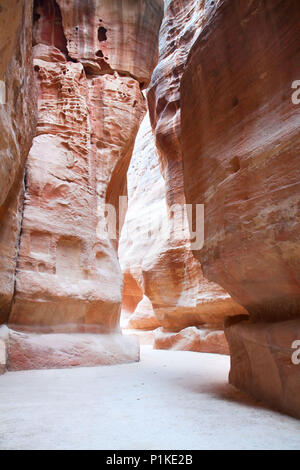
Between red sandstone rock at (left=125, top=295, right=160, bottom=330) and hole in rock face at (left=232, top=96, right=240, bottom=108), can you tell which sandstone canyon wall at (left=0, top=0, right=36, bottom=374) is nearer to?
hole in rock face at (left=232, top=96, right=240, bottom=108)

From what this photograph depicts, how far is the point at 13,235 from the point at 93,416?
12.0 feet

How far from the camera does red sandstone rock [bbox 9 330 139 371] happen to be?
4.87m

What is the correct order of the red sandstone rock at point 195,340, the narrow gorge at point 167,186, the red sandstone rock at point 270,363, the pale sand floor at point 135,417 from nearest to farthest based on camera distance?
the pale sand floor at point 135,417, the red sandstone rock at point 270,363, the narrow gorge at point 167,186, the red sandstone rock at point 195,340

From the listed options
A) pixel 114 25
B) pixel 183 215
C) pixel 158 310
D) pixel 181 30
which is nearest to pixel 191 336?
pixel 158 310

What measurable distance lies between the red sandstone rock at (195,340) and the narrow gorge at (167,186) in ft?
0.12

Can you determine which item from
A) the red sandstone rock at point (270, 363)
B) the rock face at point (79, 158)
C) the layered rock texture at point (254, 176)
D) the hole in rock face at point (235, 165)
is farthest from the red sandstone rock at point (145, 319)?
the hole in rock face at point (235, 165)

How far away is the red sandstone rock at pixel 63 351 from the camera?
16.0 ft

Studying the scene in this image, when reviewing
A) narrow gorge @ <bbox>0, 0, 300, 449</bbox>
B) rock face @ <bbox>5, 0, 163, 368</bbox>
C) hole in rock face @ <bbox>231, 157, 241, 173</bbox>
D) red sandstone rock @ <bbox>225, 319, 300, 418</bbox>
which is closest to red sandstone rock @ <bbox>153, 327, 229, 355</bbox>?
narrow gorge @ <bbox>0, 0, 300, 449</bbox>

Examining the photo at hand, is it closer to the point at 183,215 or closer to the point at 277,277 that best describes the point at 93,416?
the point at 277,277

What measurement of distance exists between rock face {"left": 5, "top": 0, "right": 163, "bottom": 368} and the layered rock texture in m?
3.08

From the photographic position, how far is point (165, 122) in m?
11.1

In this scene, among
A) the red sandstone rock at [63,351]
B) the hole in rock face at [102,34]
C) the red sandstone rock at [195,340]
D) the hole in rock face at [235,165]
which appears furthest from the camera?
the red sandstone rock at [195,340]

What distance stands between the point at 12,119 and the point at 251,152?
2.39 m

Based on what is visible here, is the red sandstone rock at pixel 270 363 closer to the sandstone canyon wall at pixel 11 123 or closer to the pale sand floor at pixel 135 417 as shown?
the pale sand floor at pixel 135 417
